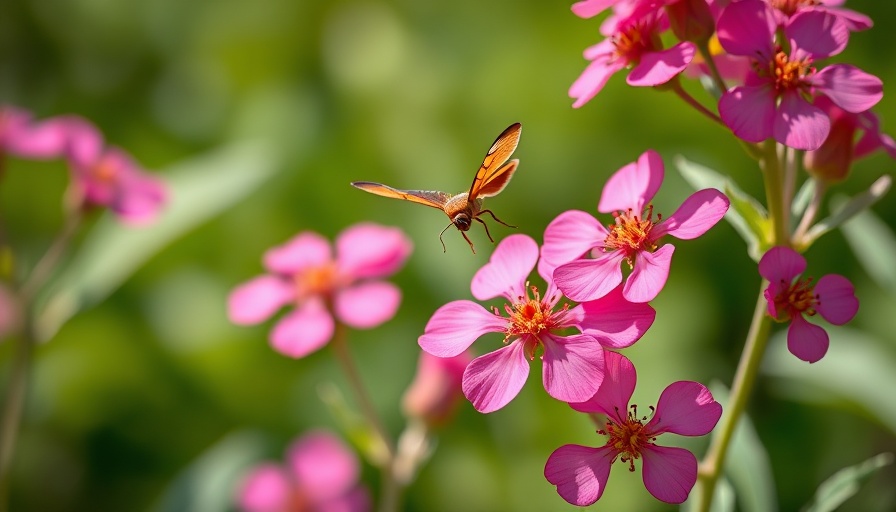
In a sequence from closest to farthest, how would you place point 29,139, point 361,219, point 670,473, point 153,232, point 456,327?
point 670,473 < point 456,327 < point 29,139 < point 153,232 < point 361,219

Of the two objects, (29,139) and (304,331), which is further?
(29,139)

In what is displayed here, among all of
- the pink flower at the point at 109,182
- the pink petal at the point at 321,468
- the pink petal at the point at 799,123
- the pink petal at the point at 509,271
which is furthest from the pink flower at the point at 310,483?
the pink petal at the point at 799,123

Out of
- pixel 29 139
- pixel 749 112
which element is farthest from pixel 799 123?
pixel 29 139

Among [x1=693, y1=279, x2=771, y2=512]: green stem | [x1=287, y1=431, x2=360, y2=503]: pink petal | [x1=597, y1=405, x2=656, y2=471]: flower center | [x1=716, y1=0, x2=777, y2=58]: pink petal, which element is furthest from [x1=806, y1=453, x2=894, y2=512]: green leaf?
[x1=287, y1=431, x2=360, y2=503]: pink petal

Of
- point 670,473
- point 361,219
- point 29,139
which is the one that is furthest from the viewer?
point 361,219

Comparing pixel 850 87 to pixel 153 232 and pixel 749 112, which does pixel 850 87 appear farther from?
pixel 153 232

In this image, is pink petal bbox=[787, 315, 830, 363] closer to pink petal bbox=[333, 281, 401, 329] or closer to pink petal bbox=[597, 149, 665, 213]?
pink petal bbox=[597, 149, 665, 213]

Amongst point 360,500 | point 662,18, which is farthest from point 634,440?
point 360,500
